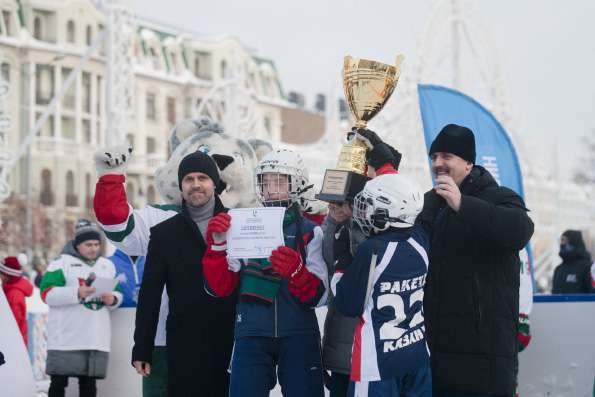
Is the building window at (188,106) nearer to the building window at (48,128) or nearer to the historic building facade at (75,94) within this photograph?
the historic building facade at (75,94)

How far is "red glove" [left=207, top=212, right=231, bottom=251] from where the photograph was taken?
5113 mm

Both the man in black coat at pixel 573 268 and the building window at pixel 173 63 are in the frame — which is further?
the building window at pixel 173 63

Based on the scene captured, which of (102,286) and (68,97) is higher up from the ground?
(68,97)

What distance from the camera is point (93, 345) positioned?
7.79 m

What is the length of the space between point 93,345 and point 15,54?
51.0m

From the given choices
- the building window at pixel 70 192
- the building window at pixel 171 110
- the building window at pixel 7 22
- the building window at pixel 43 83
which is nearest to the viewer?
the building window at pixel 7 22

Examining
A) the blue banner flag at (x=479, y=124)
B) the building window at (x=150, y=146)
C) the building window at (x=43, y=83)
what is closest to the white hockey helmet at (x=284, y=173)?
the blue banner flag at (x=479, y=124)

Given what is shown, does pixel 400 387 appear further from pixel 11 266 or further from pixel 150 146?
pixel 150 146

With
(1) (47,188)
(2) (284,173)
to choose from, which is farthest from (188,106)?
(2) (284,173)

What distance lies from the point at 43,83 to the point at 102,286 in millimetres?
51264

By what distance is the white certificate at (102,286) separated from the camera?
7.82 metres

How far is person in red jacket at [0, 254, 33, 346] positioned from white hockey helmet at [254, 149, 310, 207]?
4.94 metres

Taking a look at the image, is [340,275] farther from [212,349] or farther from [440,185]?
[212,349]

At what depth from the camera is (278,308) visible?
5145mm
